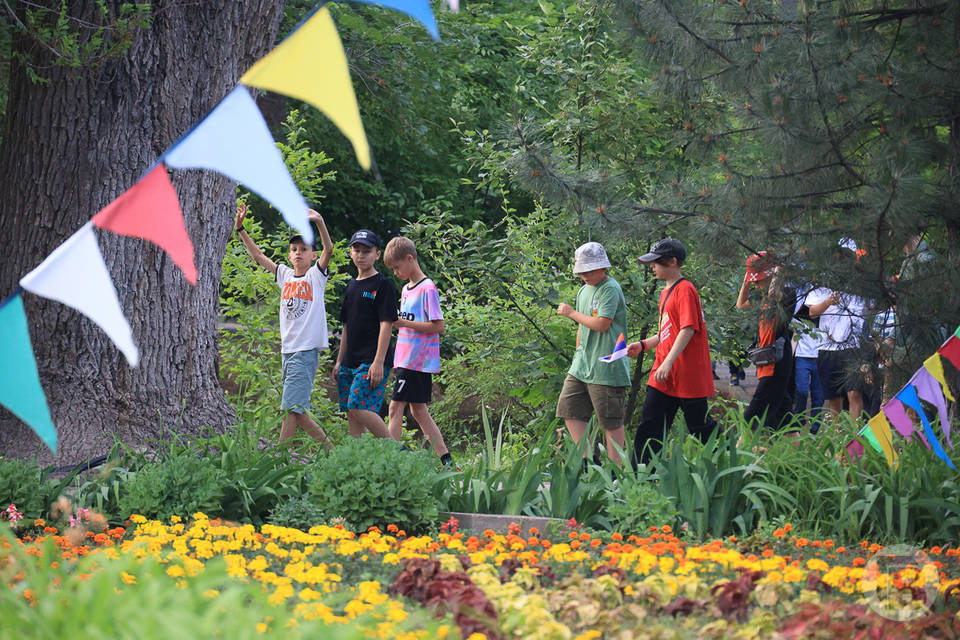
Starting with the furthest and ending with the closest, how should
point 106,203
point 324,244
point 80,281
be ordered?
point 324,244 → point 106,203 → point 80,281

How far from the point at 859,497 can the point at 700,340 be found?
1.45 m

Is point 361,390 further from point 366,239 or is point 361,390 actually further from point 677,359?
point 677,359

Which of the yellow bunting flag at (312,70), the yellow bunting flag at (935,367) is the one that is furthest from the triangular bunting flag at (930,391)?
the yellow bunting flag at (312,70)

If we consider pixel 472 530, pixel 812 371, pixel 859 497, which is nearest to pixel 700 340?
pixel 859 497

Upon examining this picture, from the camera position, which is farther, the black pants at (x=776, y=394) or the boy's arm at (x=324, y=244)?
the black pants at (x=776, y=394)

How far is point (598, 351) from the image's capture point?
19.0 feet

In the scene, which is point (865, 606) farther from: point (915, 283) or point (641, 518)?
point (915, 283)

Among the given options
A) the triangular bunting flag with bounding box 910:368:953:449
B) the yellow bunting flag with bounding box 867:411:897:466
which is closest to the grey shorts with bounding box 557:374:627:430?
the yellow bunting flag with bounding box 867:411:897:466

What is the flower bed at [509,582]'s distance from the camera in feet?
7.99

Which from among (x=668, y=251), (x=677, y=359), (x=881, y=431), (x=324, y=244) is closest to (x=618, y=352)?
(x=677, y=359)

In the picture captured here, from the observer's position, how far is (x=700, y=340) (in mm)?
5562

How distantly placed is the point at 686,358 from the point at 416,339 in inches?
72.4

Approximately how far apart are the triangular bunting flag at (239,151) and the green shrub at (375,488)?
194 centimetres

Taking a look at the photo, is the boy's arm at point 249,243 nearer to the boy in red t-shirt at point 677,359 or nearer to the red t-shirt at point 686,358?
the boy in red t-shirt at point 677,359
